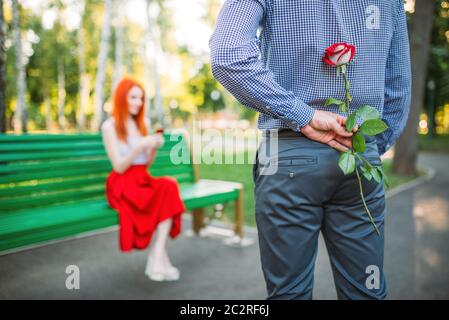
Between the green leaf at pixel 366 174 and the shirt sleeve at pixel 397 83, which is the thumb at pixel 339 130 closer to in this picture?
the green leaf at pixel 366 174

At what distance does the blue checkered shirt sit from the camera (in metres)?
1.38

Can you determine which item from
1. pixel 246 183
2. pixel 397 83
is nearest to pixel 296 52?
pixel 397 83

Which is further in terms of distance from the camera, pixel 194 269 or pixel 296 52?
pixel 194 269

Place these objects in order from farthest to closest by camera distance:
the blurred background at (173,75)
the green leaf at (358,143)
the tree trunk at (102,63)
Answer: the tree trunk at (102,63)
the blurred background at (173,75)
the green leaf at (358,143)

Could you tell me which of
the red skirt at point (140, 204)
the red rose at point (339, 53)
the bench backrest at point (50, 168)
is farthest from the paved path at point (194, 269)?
the red rose at point (339, 53)

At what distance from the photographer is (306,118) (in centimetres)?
145

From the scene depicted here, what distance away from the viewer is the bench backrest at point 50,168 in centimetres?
368

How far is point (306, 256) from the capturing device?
1.53m

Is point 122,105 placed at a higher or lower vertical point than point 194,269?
higher

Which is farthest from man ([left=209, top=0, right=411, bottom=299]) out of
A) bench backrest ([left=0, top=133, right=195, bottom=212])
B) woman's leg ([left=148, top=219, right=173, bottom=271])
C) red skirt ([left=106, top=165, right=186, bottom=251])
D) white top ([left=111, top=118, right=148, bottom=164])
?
bench backrest ([left=0, top=133, right=195, bottom=212])

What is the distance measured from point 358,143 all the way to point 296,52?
0.36 meters

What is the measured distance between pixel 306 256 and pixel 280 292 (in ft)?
0.51

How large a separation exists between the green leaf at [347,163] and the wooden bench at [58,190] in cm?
234

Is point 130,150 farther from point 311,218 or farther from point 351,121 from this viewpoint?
point 351,121
